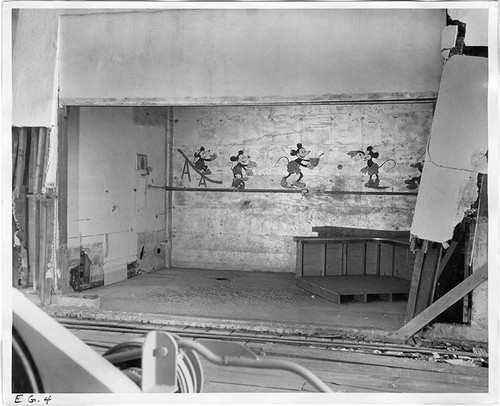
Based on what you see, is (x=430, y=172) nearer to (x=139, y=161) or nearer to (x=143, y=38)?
(x=143, y=38)

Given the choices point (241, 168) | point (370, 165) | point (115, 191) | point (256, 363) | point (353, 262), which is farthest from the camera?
point (241, 168)

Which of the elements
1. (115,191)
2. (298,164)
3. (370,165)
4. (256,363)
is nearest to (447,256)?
(256,363)

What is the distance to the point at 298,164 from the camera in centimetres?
882

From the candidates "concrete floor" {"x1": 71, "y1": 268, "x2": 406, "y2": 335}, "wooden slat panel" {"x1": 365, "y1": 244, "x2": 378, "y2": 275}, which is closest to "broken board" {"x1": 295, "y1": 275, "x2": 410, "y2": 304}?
"concrete floor" {"x1": 71, "y1": 268, "x2": 406, "y2": 335}

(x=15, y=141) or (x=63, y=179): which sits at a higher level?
(x=15, y=141)

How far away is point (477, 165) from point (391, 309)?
2106 mm

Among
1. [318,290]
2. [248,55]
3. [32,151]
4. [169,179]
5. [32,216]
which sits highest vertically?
[248,55]

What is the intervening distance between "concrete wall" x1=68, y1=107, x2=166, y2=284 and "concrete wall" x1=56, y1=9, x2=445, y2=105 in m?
0.96

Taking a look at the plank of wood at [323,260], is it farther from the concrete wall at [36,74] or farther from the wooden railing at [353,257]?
the concrete wall at [36,74]

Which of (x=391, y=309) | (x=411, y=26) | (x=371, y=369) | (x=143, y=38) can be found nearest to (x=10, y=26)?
(x=143, y=38)

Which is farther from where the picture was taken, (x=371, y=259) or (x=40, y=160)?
(x=371, y=259)

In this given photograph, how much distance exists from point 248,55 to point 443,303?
9.59 feet

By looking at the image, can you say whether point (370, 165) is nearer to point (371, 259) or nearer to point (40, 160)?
point (371, 259)

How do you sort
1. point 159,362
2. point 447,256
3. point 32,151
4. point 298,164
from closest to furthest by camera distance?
point 159,362 → point 447,256 → point 32,151 → point 298,164
